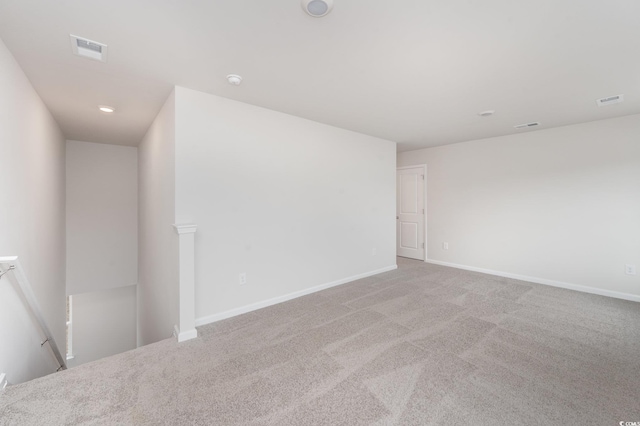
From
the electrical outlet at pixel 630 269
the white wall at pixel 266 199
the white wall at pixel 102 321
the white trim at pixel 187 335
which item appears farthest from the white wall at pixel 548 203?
the white wall at pixel 102 321

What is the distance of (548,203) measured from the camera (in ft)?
13.5

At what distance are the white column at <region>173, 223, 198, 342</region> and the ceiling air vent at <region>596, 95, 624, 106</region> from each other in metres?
4.68

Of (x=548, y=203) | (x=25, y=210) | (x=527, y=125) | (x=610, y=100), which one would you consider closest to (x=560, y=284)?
(x=548, y=203)

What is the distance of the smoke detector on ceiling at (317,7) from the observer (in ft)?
4.91

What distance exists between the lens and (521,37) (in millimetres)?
1830

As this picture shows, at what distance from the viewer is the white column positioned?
2.47 m

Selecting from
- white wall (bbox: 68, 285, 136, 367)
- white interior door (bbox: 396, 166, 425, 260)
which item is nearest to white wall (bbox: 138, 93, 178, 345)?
white wall (bbox: 68, 285, 136, 367)

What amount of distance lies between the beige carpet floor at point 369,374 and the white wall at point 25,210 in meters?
0.63

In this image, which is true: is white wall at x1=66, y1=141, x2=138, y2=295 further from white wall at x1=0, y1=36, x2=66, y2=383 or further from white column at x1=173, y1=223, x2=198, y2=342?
white column at x1=173, y1=223, x2=198, y2=342

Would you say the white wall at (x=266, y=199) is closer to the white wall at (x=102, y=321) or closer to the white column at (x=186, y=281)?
the white column at (x=186, y=281)

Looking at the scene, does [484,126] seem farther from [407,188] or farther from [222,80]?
[222,80]

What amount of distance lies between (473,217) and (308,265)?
3411 millimetres

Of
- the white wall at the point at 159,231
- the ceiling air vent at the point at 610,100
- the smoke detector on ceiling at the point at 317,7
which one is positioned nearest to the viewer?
the smoke detector on ceiling at the point at 317,7

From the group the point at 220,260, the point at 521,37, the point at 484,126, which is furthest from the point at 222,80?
the point at 484,126
